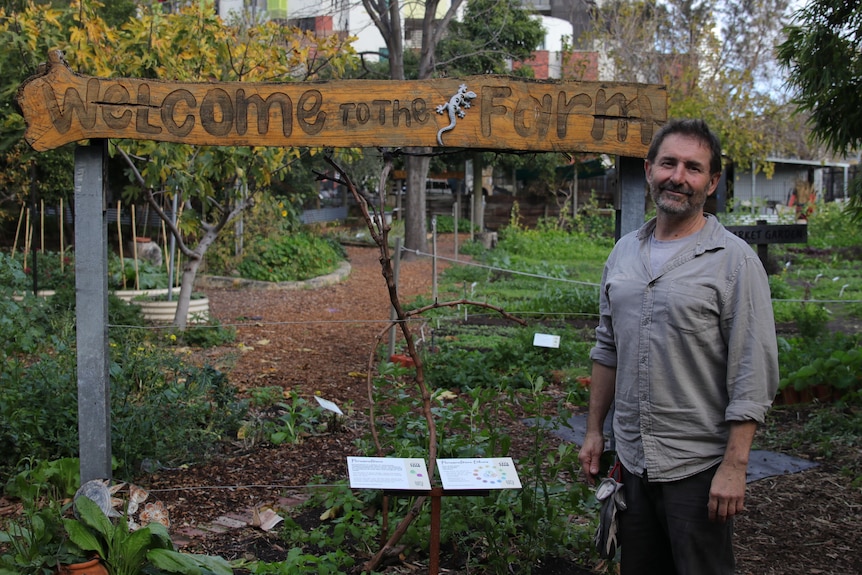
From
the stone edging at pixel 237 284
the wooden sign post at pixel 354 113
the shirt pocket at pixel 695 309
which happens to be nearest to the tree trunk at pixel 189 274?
the stone edging at pixel 237 284

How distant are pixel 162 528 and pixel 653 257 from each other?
7.25 ft

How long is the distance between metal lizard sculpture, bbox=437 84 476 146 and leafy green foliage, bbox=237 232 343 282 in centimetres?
1063

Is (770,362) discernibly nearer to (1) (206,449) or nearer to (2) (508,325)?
(1) (206,449)

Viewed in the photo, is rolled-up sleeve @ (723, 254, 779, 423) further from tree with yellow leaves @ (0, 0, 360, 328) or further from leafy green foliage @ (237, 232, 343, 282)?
leafy green foliage @ (237, 232, 343, 282)

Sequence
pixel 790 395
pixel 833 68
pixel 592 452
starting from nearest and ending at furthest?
pixel 592 452 → pixel 833 68 → pixel 790 395

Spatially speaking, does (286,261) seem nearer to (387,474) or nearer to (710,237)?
(387,474)

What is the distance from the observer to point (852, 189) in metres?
5.95

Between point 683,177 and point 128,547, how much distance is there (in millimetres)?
2481

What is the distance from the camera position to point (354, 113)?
4.03 m

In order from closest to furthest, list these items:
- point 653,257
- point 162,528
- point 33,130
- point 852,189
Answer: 1. point 653,257
2. point 162,528
3. point 33,130
4. point 852,189

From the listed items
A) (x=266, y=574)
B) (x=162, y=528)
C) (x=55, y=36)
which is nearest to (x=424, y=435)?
(x=266, y=574)

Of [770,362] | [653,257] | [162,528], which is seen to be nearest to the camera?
[770,362]

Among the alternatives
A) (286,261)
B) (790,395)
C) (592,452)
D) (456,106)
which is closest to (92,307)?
(456,106)

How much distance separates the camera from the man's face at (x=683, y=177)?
8.69 feet
